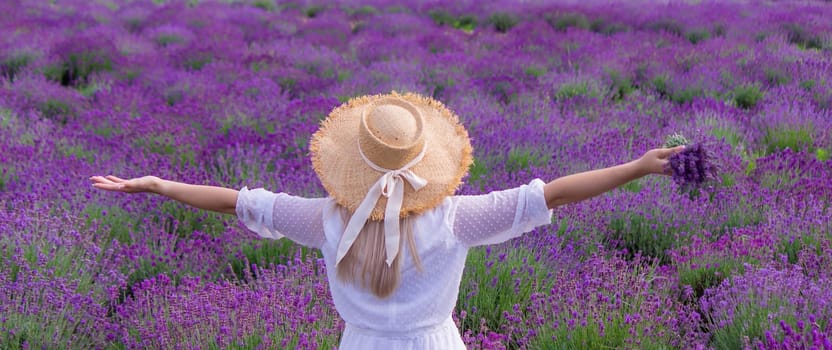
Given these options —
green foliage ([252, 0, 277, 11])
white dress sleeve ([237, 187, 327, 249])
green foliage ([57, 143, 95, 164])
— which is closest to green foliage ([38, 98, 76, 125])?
green foliage ([57, 143, 95, 164])

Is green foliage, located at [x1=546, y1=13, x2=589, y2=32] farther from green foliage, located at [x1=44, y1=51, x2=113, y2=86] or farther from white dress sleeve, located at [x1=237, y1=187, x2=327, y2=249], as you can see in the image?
white dress sleeve, located at [x1=237, y1=187, x2=327, y2=249]

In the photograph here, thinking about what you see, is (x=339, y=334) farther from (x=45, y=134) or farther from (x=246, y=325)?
(x=45, y=134)

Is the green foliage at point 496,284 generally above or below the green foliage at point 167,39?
above

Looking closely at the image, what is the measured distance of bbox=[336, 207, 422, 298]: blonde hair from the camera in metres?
1.80

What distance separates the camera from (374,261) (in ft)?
5.90

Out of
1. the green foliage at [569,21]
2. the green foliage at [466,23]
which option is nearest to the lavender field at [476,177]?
the green foliage at [569,21]

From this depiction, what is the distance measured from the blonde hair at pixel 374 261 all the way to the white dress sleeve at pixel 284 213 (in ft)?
0.48

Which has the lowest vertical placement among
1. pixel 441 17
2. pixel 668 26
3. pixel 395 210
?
pixel 441 17

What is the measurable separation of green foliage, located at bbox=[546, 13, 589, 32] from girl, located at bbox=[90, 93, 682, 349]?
364 inches

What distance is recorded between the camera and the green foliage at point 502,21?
11573 millimetres

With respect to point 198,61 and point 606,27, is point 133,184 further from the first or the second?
point 606,27

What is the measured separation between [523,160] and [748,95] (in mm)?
2820

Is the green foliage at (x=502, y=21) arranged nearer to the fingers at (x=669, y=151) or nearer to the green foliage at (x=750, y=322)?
the green foliage at (x=750, y=322)

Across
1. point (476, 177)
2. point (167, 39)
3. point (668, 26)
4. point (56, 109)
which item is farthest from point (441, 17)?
point (476, 177)
